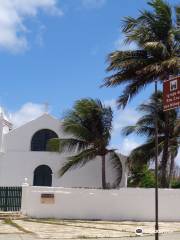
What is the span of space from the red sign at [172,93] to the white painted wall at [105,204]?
41.7 ft

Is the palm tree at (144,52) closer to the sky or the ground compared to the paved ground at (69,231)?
closer to the sky

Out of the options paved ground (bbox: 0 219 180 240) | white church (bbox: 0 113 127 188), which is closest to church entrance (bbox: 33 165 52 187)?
white church (bbox: 0 113 127 188)

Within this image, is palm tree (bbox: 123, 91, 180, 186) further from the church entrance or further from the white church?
the church entrance

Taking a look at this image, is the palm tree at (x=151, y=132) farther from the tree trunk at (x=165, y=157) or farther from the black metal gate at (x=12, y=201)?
the black metal gate at (x=12, y=201)

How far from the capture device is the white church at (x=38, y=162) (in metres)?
31.0

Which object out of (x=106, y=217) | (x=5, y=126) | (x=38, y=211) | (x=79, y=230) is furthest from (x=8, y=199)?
(x=5, y=126)

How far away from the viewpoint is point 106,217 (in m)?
23.5

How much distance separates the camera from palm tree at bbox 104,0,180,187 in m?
24.8

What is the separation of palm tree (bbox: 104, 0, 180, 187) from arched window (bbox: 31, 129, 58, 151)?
313 inches

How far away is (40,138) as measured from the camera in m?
32.1

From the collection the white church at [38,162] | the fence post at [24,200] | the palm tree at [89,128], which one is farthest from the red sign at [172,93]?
the white church at [38,162]

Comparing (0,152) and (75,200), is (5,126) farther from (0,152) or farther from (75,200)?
(75,200)

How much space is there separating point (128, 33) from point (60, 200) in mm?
8748

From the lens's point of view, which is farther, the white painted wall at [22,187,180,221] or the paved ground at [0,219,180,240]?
the white painted wall at [22,187,180,221]
